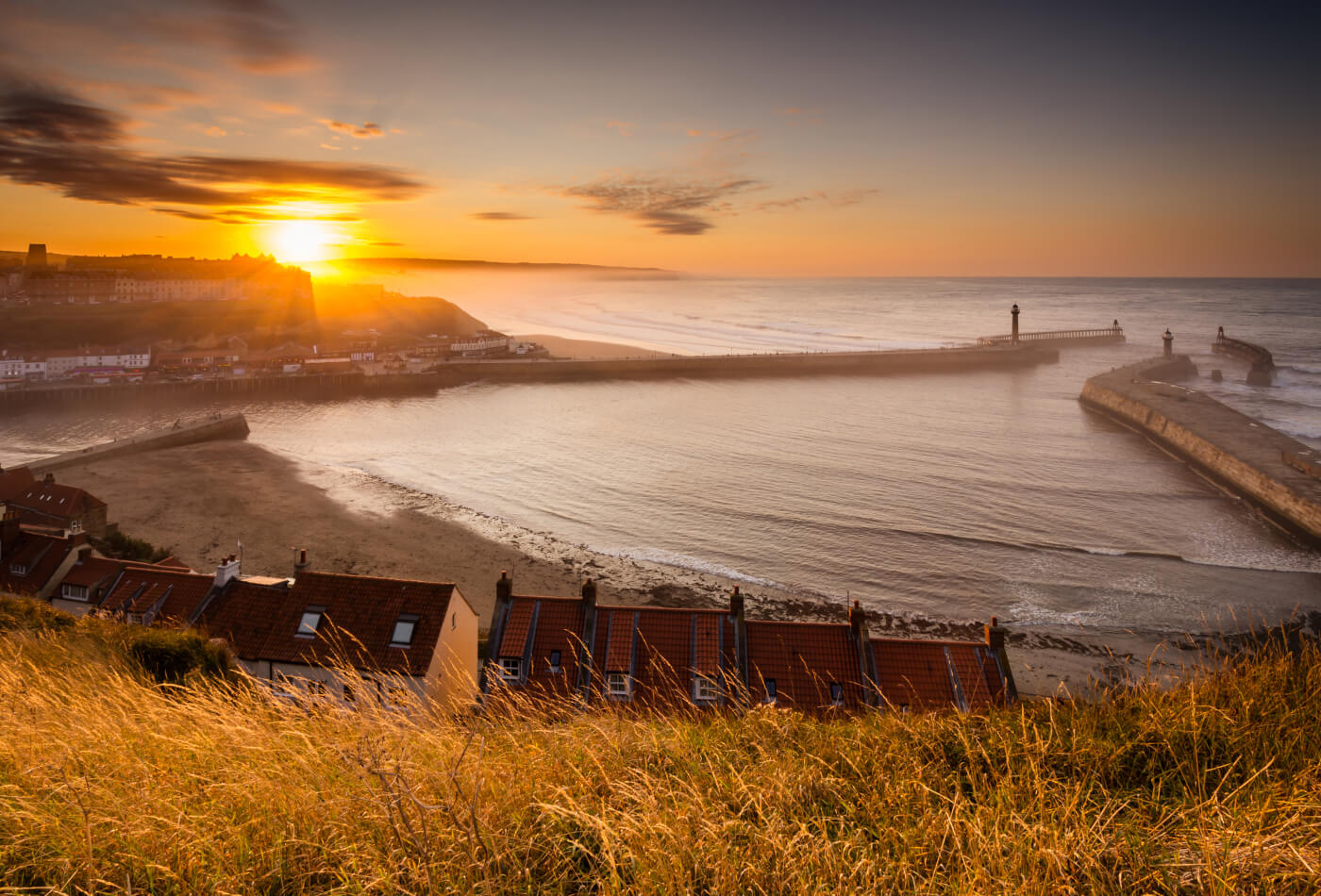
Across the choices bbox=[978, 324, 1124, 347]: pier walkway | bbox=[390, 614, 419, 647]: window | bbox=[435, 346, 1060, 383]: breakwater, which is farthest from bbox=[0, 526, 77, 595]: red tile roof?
bbox=[978, 324, 1124, 347]: pier walkway

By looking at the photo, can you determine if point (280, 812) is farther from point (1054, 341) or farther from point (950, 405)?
point (1054, 341)

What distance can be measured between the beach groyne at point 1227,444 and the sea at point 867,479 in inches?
44.8

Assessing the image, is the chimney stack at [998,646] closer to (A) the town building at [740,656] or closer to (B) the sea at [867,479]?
(A) the town building at [740,656]

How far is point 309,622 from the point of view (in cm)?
1562

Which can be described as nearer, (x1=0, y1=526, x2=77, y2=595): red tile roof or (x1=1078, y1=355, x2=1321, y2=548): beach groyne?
(x1=0, y1=526, x2=77, y2=595): red tile roof

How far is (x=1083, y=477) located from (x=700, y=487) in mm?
19414

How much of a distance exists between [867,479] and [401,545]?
22.0m

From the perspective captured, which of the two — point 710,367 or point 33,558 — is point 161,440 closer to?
point 33,558

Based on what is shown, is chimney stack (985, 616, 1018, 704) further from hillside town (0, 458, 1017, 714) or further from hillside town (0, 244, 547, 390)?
hillside town (0, 244, 547, 390)

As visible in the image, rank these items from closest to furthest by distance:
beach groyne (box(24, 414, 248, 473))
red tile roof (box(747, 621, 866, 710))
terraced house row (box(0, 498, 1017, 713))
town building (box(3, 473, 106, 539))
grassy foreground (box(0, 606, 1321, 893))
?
grassy foreground (box(0, 606, 1321, 893)) → red tile roof (box(747, 621, 866, 710)) → terraced house row (box(0, 498, 1017, 713)) → town building (box(3, 473, 106, 539)) → beach groyne (box(24, 414, 248, 473))

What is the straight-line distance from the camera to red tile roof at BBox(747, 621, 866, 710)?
14430 millimetres

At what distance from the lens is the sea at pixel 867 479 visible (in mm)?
25391

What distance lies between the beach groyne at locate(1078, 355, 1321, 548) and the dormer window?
3492 centimetres

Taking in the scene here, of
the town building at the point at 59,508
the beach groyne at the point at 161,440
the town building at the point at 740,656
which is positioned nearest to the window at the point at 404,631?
the town building at the point at 740,656
